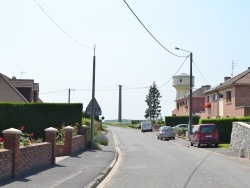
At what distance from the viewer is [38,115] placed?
34000 millimetres

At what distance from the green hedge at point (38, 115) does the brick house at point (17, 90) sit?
11258mm

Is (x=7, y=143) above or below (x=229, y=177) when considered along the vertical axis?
above

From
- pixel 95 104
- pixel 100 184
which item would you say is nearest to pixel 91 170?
pixel 100 184

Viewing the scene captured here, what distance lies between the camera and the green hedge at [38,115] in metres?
33.7

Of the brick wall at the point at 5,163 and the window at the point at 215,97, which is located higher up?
the window at the point at 215,97

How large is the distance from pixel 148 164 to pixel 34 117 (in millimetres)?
15619

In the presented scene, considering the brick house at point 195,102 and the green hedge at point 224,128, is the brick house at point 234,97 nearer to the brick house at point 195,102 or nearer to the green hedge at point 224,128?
the green hedge at point 224,128

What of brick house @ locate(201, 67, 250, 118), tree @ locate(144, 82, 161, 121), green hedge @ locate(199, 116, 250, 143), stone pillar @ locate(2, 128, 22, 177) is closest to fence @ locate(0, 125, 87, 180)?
stone pillar @ locate(2, 128, 22, 177)

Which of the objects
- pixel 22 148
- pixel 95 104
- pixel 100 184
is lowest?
pixel 100 184

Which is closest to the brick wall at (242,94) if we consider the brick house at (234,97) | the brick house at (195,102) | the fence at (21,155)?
the brick house at (234,97)

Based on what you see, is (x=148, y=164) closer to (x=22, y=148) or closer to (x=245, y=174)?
(x=245, y=174)

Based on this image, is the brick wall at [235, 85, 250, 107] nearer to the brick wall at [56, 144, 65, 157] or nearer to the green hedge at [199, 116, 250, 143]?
the green hedge at [199, 116, 250, 143]

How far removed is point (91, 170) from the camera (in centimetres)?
1644

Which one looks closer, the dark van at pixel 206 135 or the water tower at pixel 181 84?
the dark van at pixel 206 135
